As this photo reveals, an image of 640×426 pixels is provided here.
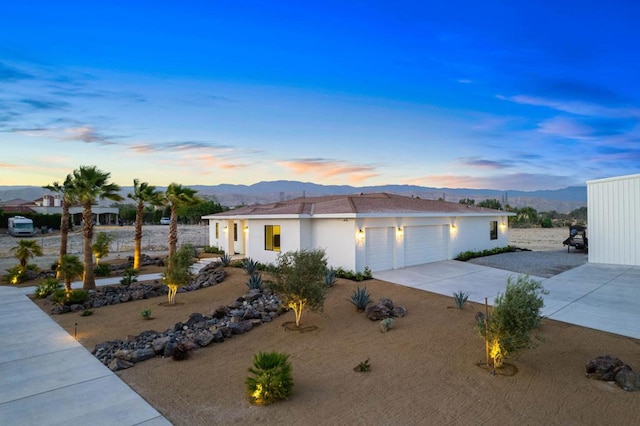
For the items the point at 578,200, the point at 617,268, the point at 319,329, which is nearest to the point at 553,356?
the point at 319,329

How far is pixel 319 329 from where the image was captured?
28.6ft

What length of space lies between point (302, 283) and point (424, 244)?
10.8m

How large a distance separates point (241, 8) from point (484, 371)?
13984mm

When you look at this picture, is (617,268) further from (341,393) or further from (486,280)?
(341,393)

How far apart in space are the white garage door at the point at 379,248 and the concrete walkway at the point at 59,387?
34.7ft

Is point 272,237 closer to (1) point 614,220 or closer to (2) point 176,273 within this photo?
(2) point 176,273

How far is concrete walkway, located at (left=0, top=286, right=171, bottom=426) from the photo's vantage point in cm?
493

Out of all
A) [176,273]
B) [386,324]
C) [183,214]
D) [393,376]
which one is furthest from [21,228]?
[393,376]

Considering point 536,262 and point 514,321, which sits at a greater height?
point 514,321

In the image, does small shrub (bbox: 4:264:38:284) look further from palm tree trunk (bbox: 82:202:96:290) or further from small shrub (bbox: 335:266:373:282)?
small shrub (bbox: 335:266:373:282)

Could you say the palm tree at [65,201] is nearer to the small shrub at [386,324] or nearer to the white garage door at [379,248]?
the white garage door at [379,248]

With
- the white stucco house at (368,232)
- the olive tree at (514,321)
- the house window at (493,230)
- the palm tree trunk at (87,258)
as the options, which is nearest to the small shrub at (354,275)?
the white stucco house at (368,232)

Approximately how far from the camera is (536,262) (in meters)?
18.5

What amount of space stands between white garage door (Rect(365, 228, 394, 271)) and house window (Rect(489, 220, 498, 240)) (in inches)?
398
